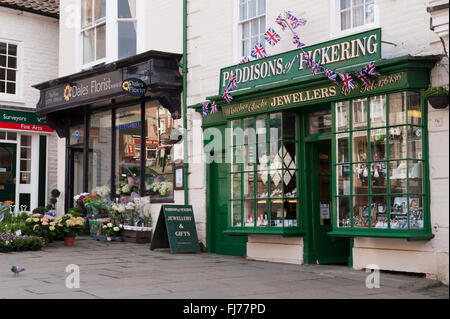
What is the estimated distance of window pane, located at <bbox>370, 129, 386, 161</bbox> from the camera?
9004 mm

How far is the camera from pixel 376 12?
9414 mm

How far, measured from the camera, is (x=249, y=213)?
1112 cm

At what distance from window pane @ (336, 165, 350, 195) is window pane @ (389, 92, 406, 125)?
109 cm

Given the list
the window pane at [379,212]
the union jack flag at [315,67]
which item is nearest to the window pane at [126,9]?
the union jack flag at [315,67]

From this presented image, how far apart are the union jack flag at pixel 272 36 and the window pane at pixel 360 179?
104 inches

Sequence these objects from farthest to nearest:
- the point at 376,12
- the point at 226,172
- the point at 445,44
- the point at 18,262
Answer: the point at 226,172
the point at 18,262
the point at 376,12
the point at 445,44

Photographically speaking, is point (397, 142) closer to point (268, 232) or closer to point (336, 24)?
point (336, 24)

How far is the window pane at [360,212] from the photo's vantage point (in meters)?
9.23

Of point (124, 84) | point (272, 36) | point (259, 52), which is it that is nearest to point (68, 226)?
point (124, 84)

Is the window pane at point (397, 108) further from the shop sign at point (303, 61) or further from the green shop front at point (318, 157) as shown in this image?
the shop sign at point (303, 61)

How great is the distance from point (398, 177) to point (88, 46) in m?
9.68
